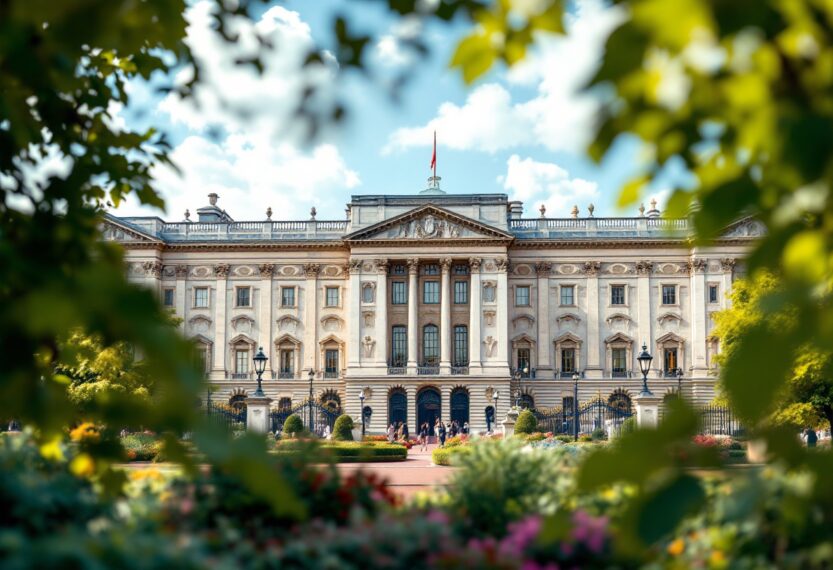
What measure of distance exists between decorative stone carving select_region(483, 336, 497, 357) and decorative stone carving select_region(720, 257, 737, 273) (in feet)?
54.3

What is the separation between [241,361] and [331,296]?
7.96 meters

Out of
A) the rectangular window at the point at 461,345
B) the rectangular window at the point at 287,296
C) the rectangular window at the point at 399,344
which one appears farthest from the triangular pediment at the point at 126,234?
the rectangular window at the point at 461,345

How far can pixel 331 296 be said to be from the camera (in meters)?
62.9

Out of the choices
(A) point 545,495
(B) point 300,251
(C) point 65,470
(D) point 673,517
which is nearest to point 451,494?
(A) point 545,495

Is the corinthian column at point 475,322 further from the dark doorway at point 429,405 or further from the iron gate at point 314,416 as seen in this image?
the iron gate at point 314,416

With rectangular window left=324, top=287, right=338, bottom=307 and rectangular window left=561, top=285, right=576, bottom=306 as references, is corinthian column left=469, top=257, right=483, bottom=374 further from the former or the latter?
rectangular window left=324, top=287, right=338, bottom=307

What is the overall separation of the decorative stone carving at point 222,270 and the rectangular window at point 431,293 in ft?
46.9

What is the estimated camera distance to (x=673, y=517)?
91.2 inches

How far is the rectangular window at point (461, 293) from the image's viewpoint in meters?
61.7

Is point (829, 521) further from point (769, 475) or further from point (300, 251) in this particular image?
point (300, 251)

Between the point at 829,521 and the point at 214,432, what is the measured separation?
4.66 m

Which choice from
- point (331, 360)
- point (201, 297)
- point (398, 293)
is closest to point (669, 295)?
point (398, 293)

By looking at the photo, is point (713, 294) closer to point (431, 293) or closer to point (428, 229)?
point (431, 293)

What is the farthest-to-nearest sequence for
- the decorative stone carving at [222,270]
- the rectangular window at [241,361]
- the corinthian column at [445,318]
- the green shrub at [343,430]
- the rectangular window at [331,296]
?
1. the decorative stone carving at [222,270]
2. the rectangular window at [331,296]
3. the rectangular window at [241,361]
4. the corinthian column at [445,318]
5. the green shrub at [343,430]
